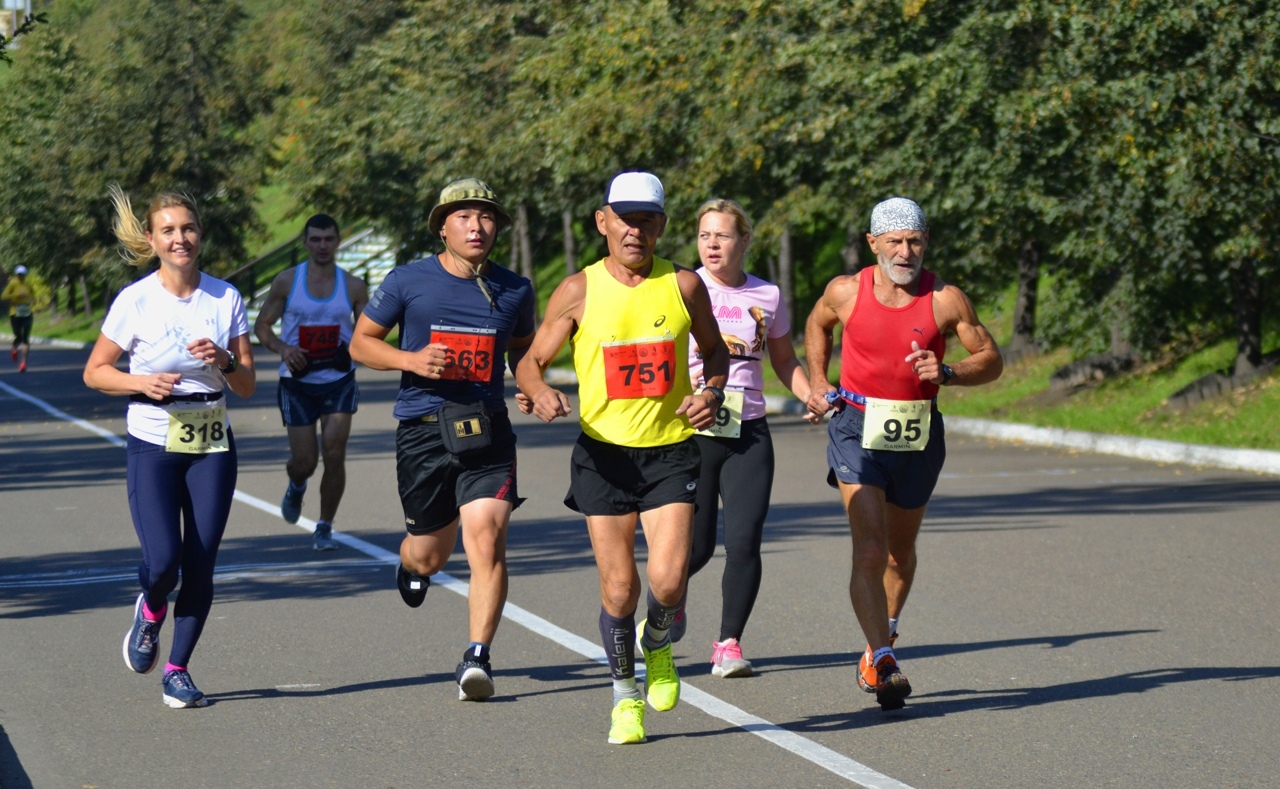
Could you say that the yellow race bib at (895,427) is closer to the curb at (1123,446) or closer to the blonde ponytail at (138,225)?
the blonde ponytail at (138,225)

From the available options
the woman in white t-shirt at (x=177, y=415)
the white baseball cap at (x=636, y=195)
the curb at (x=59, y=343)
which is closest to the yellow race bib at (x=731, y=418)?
the white baseball cap at (x=636, y=195)

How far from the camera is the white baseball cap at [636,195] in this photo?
20.6 ft

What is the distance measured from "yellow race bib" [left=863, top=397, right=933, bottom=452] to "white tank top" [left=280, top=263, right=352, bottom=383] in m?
5.11

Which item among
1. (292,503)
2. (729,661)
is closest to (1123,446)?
(292,503)

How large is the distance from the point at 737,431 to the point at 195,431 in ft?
7.23

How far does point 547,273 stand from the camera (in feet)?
197

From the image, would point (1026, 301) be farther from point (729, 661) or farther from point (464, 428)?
point (464, 428)

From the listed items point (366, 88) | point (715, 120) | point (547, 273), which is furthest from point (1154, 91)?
point (547, 273)

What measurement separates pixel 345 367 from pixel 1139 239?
1035 cm

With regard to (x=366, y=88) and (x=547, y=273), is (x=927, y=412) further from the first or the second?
(x=547, y=273)

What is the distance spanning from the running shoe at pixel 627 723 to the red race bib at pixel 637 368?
3.46 ft

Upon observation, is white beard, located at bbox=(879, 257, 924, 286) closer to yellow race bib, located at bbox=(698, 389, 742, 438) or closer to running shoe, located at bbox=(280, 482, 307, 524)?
yellow race bib, located at bbox=(698, 389, 742, 438)

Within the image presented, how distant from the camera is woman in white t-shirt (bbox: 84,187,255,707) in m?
7.00

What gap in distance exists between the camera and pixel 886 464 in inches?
280
